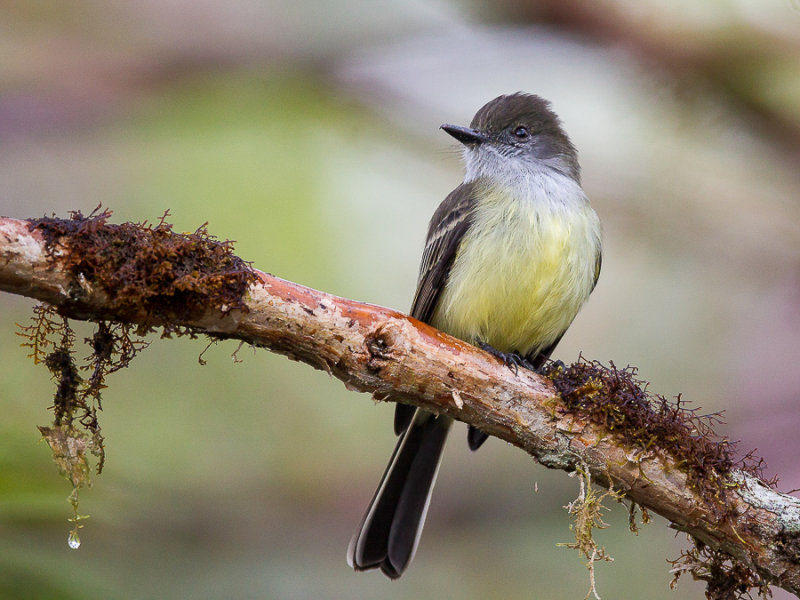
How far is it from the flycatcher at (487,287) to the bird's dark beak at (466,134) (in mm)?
374

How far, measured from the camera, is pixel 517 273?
404 cm

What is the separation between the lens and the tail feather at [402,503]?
13.4 ft

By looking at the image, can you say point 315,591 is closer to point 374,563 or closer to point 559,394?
point 374,563

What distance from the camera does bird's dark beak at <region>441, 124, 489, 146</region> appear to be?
4.91 meters

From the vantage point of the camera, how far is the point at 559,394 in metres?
3.40

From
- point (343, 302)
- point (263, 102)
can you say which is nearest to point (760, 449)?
point (343, 302)

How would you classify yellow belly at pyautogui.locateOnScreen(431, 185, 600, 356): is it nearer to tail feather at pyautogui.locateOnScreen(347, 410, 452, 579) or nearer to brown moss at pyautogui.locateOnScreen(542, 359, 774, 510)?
tail feather at pyautogui.locateOnScreen(347, 410, 452, 579)

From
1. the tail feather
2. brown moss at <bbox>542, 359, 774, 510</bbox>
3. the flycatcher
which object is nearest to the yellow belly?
the flycatcher

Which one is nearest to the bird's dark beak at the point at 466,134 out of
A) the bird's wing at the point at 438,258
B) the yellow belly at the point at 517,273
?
the bird's wing at the point at 438,258

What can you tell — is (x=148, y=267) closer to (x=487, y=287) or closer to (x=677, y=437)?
(x=487, y=287)

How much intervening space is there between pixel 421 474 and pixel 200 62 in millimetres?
2826

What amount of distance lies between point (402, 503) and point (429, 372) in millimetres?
1223

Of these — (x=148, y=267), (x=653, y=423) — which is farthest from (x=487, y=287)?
(x=148, y=267)

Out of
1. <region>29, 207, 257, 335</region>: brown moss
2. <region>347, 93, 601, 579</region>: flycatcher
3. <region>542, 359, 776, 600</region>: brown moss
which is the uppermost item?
<region>347, 93, 601, 579</region>: flycatcher
